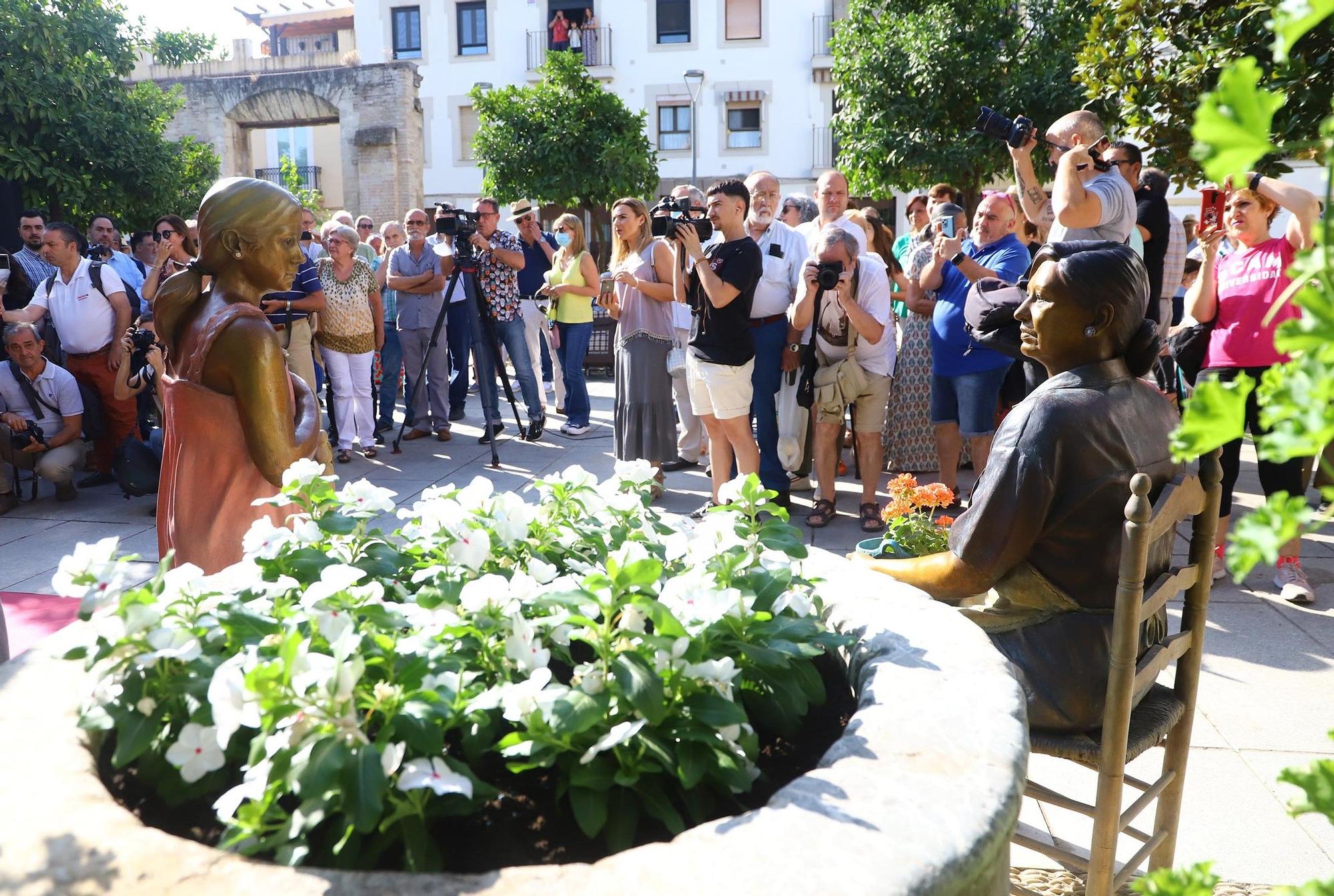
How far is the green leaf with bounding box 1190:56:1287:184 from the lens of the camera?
0.55 metres

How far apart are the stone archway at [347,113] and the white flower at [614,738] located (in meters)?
26.1

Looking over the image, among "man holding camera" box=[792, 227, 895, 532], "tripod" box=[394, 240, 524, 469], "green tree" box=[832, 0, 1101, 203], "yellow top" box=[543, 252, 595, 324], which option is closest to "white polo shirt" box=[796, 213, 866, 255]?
"man holding camera" box=[792, 227, 895, 532]

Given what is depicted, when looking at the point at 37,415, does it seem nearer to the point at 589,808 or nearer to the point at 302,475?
the point at 302,475

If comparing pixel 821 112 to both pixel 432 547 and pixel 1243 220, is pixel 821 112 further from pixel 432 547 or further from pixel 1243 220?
pixel 432 547

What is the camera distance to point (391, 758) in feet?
3.60

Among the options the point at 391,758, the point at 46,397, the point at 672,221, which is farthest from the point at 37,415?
the point at 391,758

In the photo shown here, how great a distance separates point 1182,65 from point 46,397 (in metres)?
7.10

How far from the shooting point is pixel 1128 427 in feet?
7.02

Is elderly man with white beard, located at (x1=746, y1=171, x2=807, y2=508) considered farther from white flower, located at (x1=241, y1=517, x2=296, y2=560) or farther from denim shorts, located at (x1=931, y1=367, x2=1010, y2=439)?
white flower, located at (x1=241, y1=517, x2=296, y2=560)

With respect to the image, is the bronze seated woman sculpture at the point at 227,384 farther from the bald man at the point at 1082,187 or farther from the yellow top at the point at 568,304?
the yellow top at the point at 568,304

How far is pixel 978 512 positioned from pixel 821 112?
2669cm

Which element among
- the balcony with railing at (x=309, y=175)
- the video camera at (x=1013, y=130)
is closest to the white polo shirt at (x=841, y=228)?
the video camera at (x=1013, y=130)

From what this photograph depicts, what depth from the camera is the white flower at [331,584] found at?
1.30 m

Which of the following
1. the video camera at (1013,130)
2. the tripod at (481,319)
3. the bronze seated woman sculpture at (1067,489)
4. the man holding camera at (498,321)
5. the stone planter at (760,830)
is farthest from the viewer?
the man holding camera at (498,321)
